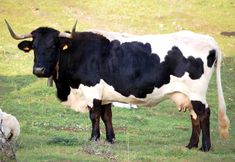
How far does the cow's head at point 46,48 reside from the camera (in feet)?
48.2

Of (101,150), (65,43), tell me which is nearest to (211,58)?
(65,43)

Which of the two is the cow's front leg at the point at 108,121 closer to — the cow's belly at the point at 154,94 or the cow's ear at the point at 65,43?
the cow's belly at the point at 154,94

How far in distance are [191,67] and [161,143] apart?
208cm

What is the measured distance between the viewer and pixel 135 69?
14781 millimetres

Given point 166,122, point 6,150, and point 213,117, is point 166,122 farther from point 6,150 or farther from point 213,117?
point 6,150

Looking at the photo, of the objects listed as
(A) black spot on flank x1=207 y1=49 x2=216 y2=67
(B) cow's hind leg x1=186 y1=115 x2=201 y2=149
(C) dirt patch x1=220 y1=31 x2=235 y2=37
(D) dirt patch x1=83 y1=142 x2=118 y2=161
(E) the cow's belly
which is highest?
(A) black spot on flank x1=207 y1=49 x2=216 y2=67

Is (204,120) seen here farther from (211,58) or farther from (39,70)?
(39,70)

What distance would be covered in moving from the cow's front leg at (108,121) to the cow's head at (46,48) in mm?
1423

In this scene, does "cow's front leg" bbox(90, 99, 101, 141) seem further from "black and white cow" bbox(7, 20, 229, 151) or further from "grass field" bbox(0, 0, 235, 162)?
"grass field" bbox(0, 0, 235, 162)

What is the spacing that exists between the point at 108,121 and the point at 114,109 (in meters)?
5.38

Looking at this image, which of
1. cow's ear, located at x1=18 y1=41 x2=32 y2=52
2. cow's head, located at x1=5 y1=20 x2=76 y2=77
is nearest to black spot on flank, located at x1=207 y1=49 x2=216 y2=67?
cow's head, located at x1=5 y1=20 x2=76 y2=77

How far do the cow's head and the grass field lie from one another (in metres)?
1.46

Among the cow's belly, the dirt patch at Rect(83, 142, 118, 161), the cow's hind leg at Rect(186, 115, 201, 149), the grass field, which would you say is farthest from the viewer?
the cow's hind leg at Rect(186, 115, 201, 149)

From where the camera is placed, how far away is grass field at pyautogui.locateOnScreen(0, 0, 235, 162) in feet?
43.8
